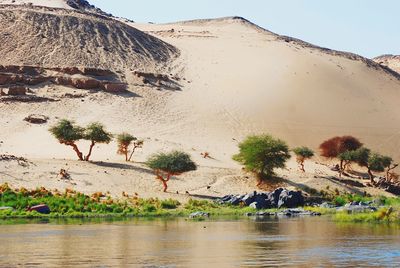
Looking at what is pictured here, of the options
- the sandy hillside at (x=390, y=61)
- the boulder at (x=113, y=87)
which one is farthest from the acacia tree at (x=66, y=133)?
the sandy hillside at (x=390, y=61)

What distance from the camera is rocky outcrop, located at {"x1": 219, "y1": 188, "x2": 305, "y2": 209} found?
44.4 meters

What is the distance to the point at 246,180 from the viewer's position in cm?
5369

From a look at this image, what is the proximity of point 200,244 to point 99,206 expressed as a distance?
17657mm

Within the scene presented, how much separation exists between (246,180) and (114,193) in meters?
10.5

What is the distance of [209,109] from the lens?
3024 inches

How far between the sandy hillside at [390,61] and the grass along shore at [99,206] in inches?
3684

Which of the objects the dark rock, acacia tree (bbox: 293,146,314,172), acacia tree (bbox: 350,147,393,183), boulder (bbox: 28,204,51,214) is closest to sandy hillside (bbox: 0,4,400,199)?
acacia tree (bbox: 293,146,314,172)

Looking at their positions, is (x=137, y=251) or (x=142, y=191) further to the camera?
(x=142, y=191)

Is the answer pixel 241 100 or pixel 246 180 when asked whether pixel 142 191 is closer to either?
pixel 246 180

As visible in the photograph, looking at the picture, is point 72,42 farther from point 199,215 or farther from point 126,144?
point 199,215

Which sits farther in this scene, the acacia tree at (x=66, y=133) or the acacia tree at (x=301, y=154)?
the acacia tree at (x=301, y=154)

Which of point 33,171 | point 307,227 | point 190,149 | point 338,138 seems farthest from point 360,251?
point 338,138

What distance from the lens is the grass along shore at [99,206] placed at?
39906 millimetres

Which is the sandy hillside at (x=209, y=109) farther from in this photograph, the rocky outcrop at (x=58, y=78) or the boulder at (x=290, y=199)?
the boulder at (x=290, y=199)
